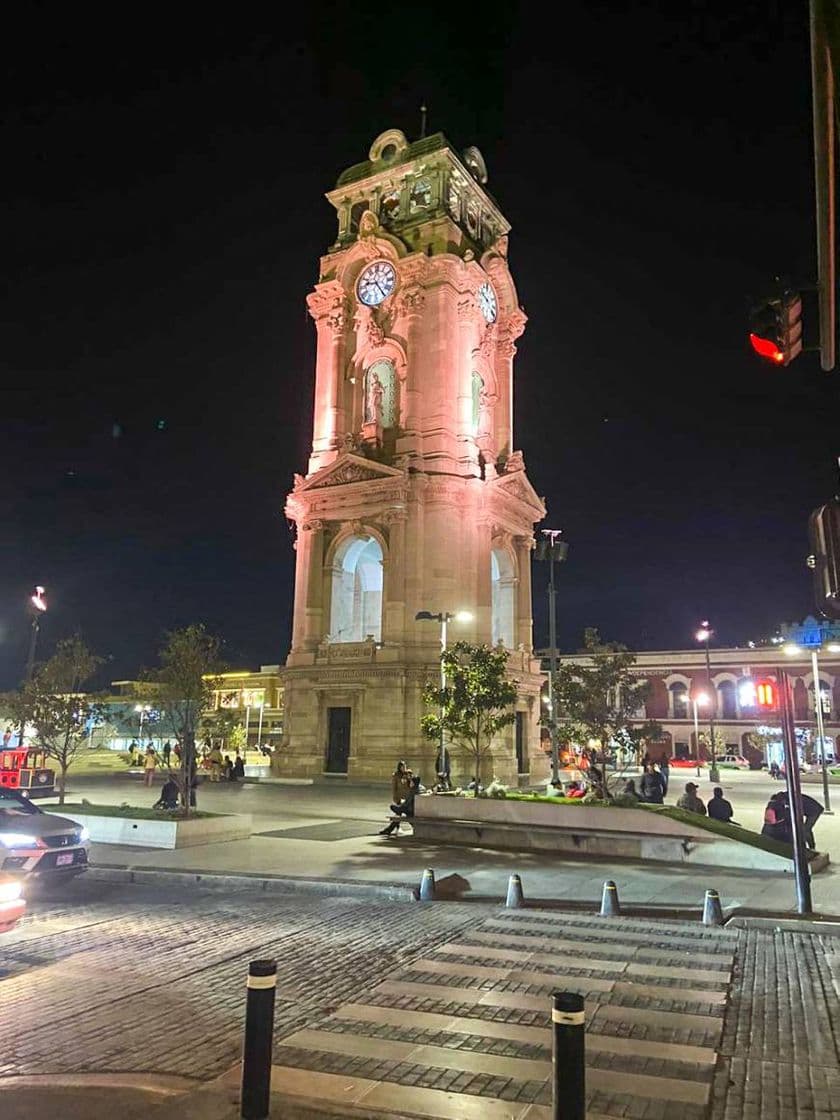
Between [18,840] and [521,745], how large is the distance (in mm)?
34856

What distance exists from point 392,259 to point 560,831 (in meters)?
37.1

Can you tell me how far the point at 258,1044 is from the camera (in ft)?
16.9

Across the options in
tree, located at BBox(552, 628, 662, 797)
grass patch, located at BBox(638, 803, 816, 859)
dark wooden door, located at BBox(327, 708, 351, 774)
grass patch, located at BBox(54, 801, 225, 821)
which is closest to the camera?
grass patch, located at BBox(638, 803, 816, 859)

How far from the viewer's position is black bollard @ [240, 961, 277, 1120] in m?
5.16

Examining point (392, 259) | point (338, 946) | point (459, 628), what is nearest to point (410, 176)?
point (392, 259)

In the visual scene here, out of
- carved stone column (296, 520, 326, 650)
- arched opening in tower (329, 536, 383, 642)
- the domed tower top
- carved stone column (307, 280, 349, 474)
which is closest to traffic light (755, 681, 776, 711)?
arched opening in tower (329, 536, 383, 642)

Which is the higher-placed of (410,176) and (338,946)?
(410,176)

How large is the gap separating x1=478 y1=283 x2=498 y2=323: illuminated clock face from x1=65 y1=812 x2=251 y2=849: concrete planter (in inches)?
1448

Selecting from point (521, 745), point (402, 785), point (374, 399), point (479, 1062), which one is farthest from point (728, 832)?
point (374, 399)

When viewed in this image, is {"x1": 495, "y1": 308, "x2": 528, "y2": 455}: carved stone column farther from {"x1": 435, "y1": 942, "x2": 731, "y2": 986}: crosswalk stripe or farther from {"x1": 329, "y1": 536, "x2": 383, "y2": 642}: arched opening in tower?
{"x1": 435, "y1": 942, "x2": 731, "y2": 986}: crosswalk stripe

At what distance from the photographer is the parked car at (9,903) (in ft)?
30.6

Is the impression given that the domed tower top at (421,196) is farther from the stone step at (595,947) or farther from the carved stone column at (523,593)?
the stone step at (595,947)

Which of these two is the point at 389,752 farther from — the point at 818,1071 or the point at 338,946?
the point at 818,1071

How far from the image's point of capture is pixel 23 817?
13867mm
